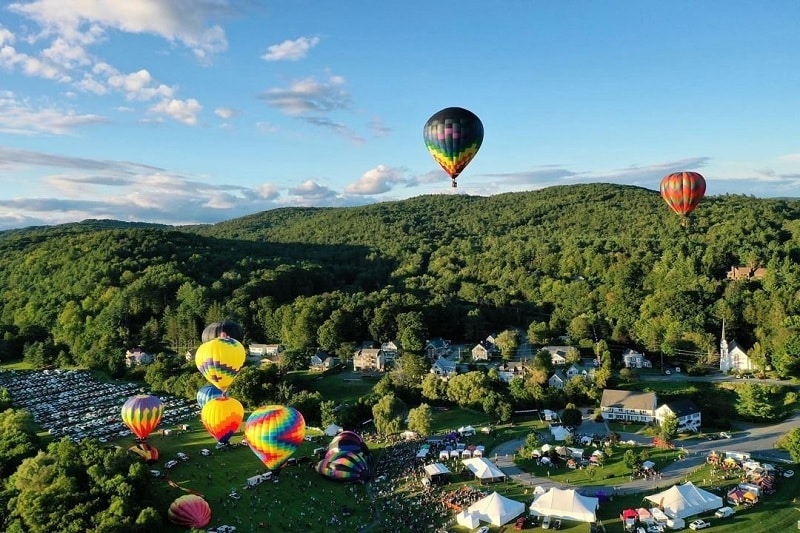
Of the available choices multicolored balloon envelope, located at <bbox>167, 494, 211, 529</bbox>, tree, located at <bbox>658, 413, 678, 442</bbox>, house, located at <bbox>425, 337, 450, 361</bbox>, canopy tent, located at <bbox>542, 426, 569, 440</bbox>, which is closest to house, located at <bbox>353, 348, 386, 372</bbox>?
house, located at <bbox>425, 337, 450, 361</bbox>

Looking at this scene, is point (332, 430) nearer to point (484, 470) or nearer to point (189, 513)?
point (484, 470)

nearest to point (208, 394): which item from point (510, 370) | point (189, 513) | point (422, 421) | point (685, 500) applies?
point (422, 421)

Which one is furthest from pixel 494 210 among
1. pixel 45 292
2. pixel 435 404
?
pixel 435 404

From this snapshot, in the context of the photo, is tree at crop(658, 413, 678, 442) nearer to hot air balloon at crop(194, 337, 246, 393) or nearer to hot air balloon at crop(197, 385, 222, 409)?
hot air balloon at crop(194, 337, 246, 393)

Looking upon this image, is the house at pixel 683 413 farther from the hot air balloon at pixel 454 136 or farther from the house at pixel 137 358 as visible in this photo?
the house at pixel 137 358

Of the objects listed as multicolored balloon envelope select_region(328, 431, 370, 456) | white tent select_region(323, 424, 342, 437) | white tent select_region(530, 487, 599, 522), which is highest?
multicolored balloon envelope select_region(328, 431, 370, 456)
